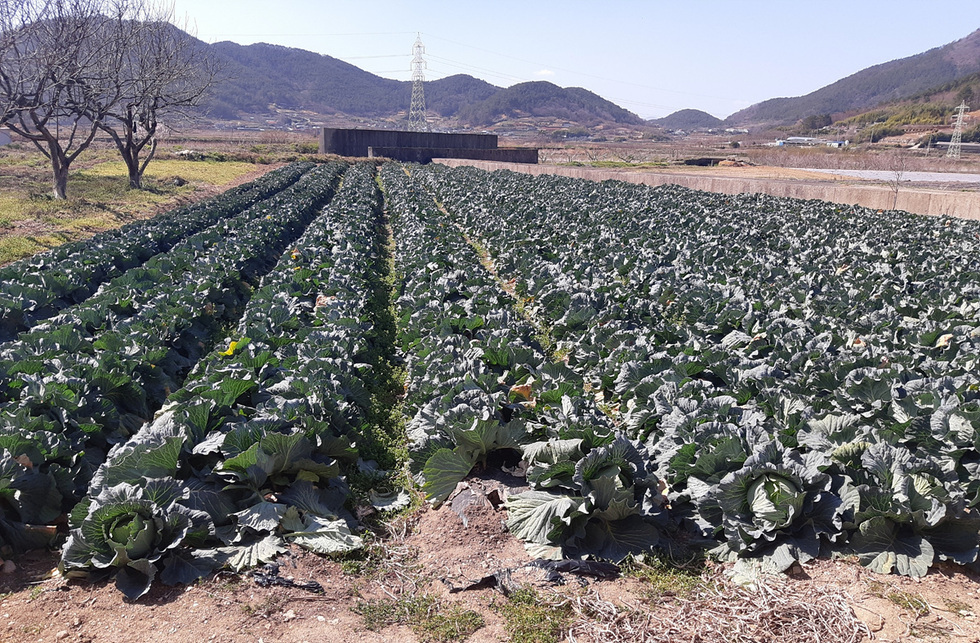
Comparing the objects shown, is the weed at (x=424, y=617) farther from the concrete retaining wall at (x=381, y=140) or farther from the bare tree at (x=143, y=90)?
the concrete retaining wall at (x=381, y=140)

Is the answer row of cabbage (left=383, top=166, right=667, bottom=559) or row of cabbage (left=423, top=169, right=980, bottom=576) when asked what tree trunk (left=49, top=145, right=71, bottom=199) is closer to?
row of cabbage (left=423, top=169, right=980, bottom=576)

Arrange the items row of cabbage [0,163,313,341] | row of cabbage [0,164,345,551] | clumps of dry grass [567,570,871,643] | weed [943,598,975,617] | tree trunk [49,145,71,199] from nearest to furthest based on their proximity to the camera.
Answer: clumps of dry grass [567,570,871,643] < weed [943,598,975,617] < row of cabbage [0,164,345,551] < row of cabbage [0,163,313,341] < tree trunk [49,145,71,199]

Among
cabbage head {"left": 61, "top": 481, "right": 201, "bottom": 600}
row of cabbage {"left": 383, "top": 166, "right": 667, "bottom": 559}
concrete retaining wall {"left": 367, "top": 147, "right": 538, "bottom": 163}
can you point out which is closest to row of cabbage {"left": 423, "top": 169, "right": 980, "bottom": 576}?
row of cabbage {"left": 383, "top": 166, "right": 667, "bottom": 559}

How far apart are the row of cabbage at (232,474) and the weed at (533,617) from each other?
1.22 metres

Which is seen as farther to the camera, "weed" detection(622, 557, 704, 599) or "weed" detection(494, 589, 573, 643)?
"weed" detection(622, 557, 704, 599)

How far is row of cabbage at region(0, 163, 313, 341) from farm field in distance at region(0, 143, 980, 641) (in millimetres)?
106

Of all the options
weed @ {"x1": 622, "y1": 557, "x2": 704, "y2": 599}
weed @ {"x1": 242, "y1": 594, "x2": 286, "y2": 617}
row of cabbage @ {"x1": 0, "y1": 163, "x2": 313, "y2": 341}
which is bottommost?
weed @ {"x1": 242, "y1": 594, "x2": 286, "y2": 617}

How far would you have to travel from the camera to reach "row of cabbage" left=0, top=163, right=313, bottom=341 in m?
9.30

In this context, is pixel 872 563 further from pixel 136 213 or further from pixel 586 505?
pixel 136 213

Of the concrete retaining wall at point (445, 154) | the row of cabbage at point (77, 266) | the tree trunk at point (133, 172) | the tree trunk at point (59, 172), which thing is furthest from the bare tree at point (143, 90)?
the concrete retaining wall at point (445, 154)

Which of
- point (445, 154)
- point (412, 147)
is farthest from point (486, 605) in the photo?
point (412, 147)

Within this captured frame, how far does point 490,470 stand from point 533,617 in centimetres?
175

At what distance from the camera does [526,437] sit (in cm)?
562

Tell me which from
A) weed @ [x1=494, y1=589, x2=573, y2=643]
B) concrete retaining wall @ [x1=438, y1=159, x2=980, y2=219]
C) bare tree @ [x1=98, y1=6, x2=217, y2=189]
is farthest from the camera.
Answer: bare tree @ [x1=98, y1=6, x2=217, y2=189]
